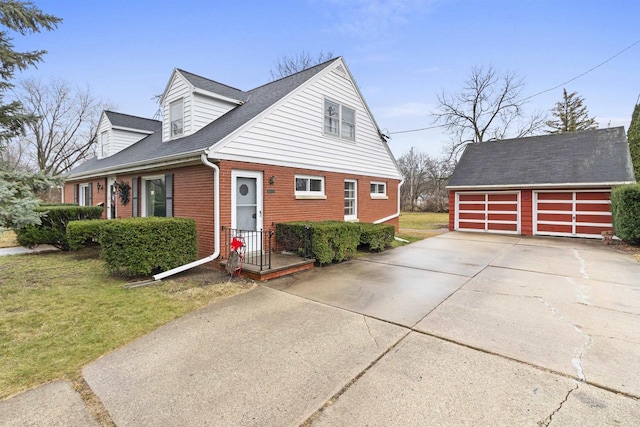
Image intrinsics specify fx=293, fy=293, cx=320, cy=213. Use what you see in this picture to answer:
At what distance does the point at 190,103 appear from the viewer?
9.06 m

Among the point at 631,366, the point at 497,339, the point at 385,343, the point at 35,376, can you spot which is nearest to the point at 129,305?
the point at 35,376

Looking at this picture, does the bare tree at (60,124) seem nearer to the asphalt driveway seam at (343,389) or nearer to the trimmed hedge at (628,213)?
the asphalt driveway seam at (343,389)

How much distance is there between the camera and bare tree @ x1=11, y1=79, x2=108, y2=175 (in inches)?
1097

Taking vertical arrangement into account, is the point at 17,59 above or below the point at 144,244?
above

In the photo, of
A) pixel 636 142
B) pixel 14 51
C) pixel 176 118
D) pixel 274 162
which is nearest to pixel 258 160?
pixel 274 162

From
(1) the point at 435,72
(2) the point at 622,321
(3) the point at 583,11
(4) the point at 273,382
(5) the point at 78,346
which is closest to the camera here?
(4) the point at 273,382

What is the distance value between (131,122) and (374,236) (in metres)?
14.4

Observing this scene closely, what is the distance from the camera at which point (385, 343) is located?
135 inches

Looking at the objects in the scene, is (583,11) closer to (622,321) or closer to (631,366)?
(622,321)

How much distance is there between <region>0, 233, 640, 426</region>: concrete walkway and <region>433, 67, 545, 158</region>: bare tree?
22947 millimetres

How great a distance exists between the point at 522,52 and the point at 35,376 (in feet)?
63.9

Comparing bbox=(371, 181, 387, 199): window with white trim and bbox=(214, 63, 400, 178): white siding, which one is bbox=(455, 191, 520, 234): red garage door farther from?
bbox=(214, 63, 400, 178): white siding

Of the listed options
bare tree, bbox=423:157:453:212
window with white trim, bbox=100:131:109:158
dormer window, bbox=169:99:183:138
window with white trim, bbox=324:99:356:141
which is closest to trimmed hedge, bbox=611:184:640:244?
window with white trim, bbox=324:99:356:141

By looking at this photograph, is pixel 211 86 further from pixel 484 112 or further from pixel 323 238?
pixel 484 112
